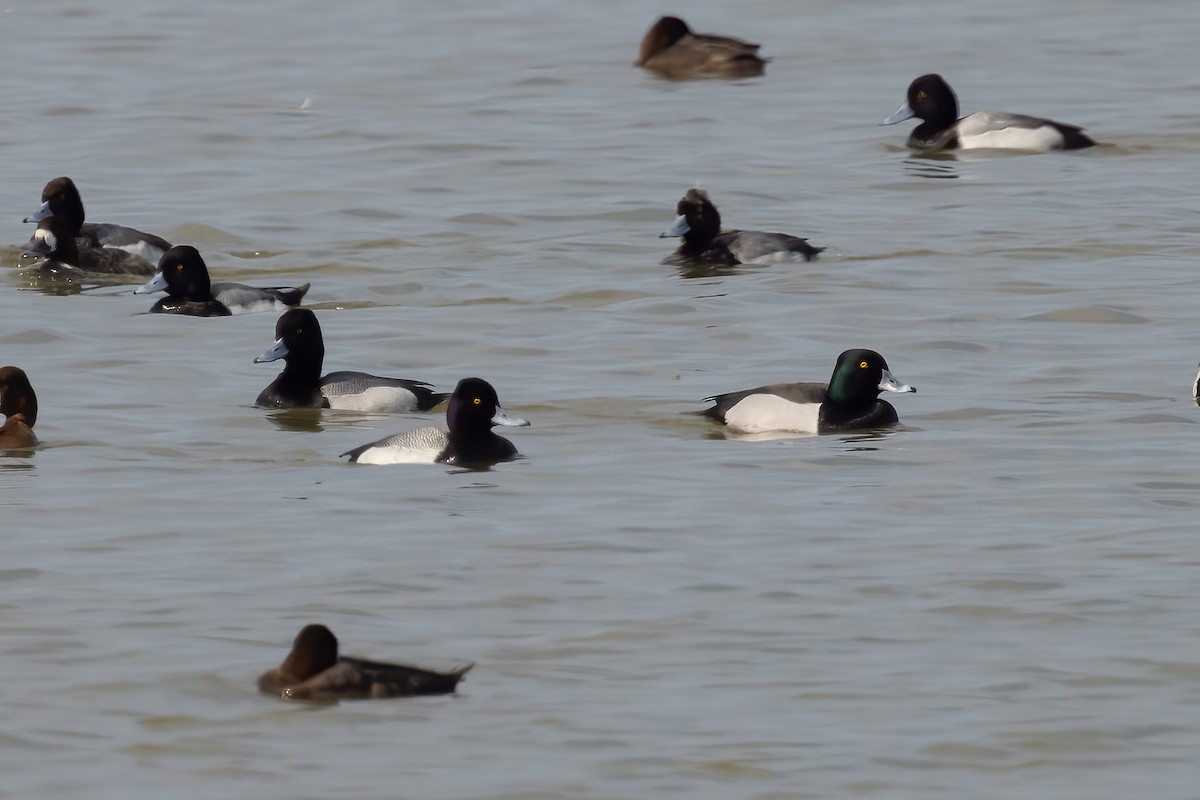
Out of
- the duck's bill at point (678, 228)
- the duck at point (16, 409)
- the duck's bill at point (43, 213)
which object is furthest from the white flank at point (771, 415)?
the duck's bill at point (43, 213)

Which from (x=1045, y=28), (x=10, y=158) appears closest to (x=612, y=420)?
(x=10, y=158)

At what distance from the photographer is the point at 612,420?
13.6 m

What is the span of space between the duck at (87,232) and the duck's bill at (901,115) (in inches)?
340

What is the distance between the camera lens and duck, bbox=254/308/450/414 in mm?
14062

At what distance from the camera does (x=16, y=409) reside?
43.3 feet

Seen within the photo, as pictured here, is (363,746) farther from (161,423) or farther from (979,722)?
(161,423)

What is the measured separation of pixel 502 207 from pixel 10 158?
5608mm

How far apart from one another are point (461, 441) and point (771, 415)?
73.9 inches

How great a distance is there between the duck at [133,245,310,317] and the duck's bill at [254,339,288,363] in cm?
231

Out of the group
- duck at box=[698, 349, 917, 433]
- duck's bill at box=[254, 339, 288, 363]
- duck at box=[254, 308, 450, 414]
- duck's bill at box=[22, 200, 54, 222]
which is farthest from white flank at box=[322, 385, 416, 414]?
duck's bill at box=[22, 200, 54, 222]

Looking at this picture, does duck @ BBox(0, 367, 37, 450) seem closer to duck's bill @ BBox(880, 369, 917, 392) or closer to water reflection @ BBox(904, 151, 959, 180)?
duck's bill @ BBox(880, 369, 917, 392)

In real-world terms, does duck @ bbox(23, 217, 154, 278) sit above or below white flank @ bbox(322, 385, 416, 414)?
above

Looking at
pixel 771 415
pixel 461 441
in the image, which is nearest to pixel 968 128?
pixel 771 415

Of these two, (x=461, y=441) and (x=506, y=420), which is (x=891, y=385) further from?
(x=461, y=441)
